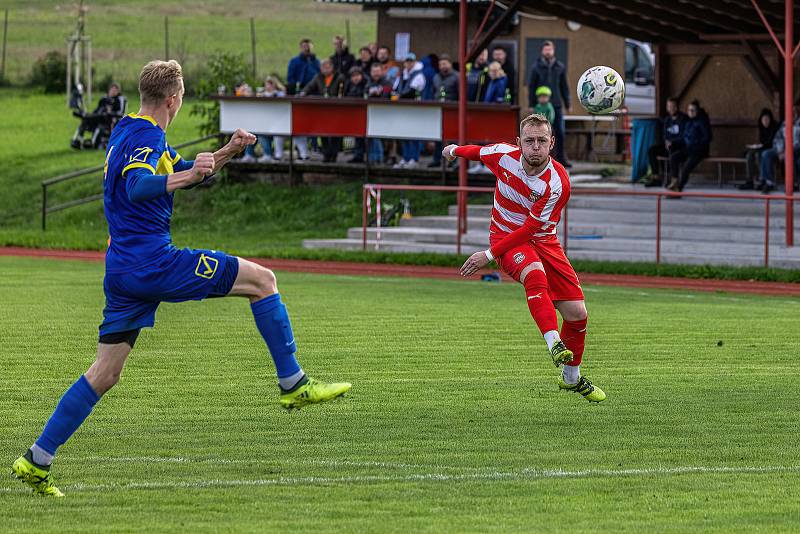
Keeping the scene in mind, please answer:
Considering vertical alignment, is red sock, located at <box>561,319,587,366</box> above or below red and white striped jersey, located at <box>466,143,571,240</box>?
below

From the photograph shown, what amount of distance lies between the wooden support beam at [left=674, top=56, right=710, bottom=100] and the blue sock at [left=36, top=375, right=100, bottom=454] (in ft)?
69.1

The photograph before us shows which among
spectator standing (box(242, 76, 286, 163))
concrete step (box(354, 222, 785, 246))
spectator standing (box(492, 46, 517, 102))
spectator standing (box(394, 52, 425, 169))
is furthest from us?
spectator standing (box(242, 76, 286, 163))

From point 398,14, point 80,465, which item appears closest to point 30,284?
point 80,465

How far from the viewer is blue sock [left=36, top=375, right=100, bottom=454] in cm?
732

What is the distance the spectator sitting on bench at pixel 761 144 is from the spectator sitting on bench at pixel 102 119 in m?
15.7

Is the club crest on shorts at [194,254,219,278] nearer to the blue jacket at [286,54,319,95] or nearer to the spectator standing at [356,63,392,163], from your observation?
the spectator standing at [356,63,392,163]

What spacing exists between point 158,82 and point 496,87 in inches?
772

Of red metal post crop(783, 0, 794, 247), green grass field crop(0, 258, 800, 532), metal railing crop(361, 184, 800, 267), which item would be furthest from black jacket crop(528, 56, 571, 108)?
green grass field crop(0, 258, 800, 532)

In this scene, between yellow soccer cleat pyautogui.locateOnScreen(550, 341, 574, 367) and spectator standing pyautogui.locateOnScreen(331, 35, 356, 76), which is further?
spectator standing pyautogui.locateOnScreen(331, 35, 356, 76)

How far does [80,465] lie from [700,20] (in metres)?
19.7

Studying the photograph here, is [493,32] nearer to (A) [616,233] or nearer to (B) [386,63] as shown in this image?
(A) [616,233]

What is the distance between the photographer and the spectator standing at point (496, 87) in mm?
26656

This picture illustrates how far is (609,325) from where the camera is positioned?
47.9ft

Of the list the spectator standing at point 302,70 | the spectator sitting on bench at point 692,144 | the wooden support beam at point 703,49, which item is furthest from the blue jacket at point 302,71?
the spectator sitting on bench at point 692,144
